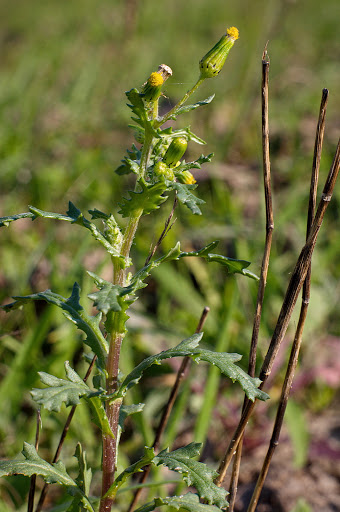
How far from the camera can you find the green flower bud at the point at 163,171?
0.97 m

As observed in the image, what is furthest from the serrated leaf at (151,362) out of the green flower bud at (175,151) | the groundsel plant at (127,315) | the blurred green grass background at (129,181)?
the blurred green grass background at (129,181)

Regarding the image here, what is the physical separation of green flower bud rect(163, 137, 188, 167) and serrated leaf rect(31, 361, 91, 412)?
444mm

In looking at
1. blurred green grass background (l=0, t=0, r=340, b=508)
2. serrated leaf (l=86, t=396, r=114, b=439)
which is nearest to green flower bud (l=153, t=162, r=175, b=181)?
serrated leaf (l=86, t=396, r=114, b=439)

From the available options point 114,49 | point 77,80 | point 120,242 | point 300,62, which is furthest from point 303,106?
point 120,242

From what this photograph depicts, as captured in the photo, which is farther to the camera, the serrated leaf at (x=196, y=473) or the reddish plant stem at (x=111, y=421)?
the reddish plant stem at (x=111, y=421)

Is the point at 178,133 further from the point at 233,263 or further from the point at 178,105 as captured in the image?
the point at 233,263

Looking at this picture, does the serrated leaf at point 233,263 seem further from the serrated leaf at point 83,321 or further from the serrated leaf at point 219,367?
the serrated leaf at point 83,321

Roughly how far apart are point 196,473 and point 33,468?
1.00 feet

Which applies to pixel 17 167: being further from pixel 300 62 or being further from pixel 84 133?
pixel 300 62

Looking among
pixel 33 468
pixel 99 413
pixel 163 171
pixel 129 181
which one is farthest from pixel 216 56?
pixel 129 181

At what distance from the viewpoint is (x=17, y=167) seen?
3215 mm

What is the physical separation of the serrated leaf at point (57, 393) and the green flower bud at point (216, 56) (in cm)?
62

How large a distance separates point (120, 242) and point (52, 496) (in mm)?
1059

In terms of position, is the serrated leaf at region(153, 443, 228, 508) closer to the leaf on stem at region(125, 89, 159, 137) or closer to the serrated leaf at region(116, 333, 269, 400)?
the serrated leaf at region(116, 333, 269, 400)
